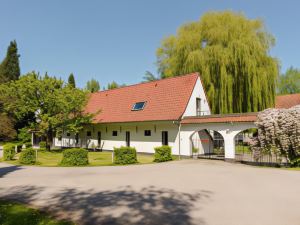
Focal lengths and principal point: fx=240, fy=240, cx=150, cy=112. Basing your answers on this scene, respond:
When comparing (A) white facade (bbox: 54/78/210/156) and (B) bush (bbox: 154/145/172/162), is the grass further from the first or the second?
(A) white facade (bbox: 54/78/210/156)

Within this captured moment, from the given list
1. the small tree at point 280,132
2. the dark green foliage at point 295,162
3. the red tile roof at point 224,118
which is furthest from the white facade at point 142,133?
the dark green foliage at point 295,162

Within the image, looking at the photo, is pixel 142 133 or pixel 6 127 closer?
pixel 142 133

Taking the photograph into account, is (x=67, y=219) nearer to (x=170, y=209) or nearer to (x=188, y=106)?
(x=170, y=209)

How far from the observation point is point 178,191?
359 inches

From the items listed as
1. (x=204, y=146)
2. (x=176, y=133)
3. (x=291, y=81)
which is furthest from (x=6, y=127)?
(x=291, y=81)

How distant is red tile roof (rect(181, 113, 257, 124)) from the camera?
17125 mm

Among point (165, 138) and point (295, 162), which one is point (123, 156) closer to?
point (165, 138)

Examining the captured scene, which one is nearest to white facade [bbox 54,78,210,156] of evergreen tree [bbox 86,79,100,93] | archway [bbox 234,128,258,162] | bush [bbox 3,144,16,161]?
archway [bbox 234,128,258,162]

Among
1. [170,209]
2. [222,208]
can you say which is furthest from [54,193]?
[222,208]

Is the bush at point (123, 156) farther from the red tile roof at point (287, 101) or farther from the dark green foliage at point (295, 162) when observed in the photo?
the red tile roof at point (287, 101)

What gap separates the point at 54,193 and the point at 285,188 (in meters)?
8.99

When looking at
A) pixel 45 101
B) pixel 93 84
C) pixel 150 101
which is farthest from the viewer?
pixel 93 84

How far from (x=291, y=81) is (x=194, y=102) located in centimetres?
4515

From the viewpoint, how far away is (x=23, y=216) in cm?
620
